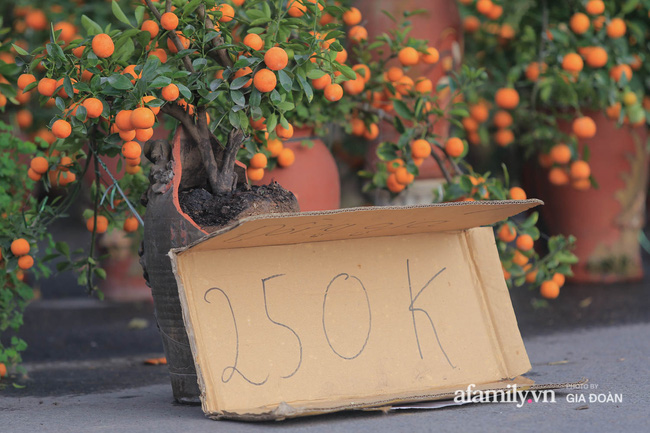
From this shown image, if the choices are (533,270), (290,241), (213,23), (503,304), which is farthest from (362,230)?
(533,270)

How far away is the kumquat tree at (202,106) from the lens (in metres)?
1.92

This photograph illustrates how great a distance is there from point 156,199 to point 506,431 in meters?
0.92

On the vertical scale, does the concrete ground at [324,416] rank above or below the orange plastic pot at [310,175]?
below

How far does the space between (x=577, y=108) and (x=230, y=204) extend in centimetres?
191

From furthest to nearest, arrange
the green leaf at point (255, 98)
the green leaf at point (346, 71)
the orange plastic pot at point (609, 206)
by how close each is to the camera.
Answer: the orange plastic pot at point (609, 206) → the green leaf at point (346, 71) → the green leaf at point (255, 98)

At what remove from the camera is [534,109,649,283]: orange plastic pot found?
3869 mm

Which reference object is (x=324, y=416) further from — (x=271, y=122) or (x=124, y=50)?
(x=124, y=50)

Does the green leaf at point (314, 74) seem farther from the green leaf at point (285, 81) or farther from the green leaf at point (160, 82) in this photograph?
the green leaf at point (160, 82)

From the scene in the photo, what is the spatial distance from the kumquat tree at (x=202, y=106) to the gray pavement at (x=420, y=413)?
33 cm

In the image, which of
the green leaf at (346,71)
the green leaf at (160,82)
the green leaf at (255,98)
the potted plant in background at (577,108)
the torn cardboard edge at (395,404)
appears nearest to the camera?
the torn cardboard edge at (395,404)

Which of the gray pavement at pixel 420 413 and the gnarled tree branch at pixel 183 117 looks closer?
the gray pavement at pixel 420 413

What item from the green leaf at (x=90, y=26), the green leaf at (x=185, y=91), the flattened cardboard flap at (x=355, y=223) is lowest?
the flattened cardboard flap at (x=355, y=223)

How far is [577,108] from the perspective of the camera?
11.0 feet

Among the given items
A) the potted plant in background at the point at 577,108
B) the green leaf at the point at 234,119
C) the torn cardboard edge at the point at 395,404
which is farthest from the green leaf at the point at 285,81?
the potted plant in background at the point at 577,108
